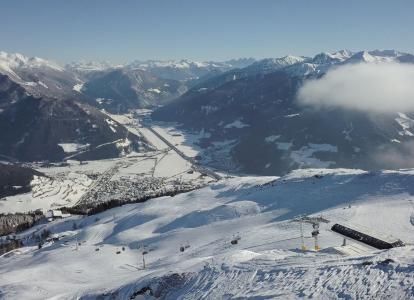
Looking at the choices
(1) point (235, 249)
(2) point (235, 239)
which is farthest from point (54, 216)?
(1) point (235, 249)

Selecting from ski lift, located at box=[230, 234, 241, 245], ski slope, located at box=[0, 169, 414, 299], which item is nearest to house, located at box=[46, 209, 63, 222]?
ski slope, located at box=[0, 169, 414, 299]

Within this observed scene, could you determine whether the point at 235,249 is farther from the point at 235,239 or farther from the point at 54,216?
the point at 54,216

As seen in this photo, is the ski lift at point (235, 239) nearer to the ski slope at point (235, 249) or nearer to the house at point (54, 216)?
the ski slope at point (235, 249)

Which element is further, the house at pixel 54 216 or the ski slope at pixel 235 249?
the house at pixel 54 216

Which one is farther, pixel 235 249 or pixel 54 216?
pixel 54 216

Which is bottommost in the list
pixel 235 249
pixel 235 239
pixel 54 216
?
pixel 54 216

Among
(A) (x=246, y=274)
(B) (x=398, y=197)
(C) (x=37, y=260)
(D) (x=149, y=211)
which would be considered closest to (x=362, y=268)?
(A) (x=246, y=274)

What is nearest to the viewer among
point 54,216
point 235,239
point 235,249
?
point 235,249

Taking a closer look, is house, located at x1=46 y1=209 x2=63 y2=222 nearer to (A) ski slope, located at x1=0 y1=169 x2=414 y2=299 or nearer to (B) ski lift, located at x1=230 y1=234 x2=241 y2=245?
(A) ski slope, located at x1=0 y1=169 x2=414 y2=299

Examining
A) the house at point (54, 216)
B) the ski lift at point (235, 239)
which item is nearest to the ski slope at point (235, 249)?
the ski lift at point (235, 239)
